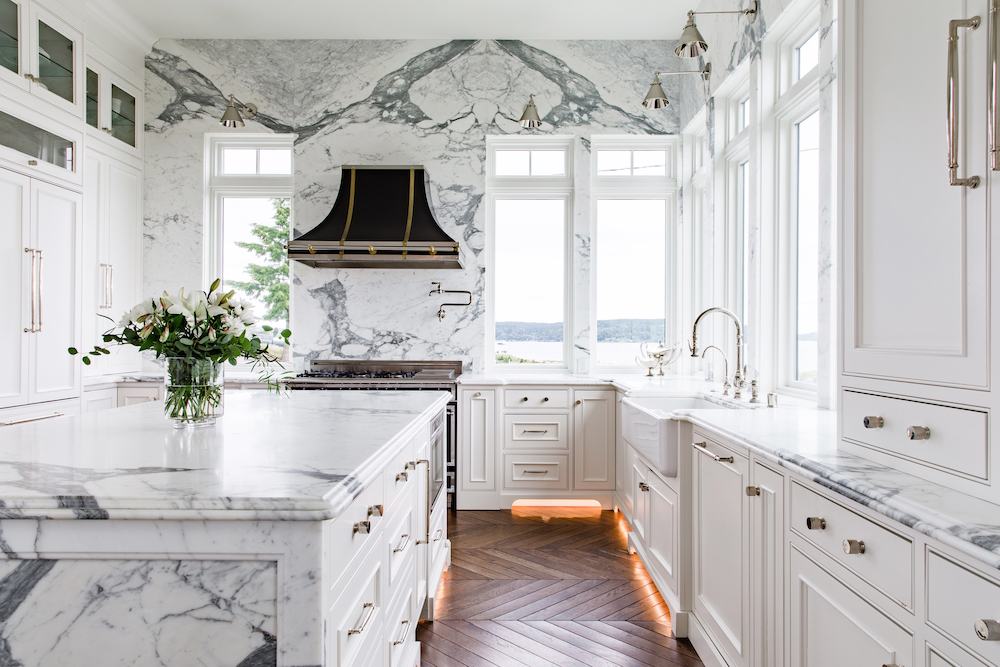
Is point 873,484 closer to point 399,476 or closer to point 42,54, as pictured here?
point 399,476

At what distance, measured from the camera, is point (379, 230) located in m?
3.71

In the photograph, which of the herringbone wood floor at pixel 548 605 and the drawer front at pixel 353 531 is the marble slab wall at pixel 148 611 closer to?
the drawer front at pixel 353 531

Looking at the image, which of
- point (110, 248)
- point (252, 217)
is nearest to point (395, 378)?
point (252, 217)

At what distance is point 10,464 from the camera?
1.03 metres

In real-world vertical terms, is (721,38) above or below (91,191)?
above

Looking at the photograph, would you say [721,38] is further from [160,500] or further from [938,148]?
[160,500]

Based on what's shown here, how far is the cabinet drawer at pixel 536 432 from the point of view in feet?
11.9

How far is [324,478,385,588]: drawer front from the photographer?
93 centimetres

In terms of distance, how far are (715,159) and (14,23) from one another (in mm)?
3969

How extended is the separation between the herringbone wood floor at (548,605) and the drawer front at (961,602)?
1258 millimetres

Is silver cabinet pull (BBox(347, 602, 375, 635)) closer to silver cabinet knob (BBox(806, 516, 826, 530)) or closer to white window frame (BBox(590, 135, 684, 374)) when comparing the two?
silver cabinet knob (BBox(806, 516, 826, 530))

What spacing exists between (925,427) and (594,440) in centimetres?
263

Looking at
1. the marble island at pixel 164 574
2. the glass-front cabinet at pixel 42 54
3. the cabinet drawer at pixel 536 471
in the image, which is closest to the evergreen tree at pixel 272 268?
the glass-front cabinet at pixel 42 54

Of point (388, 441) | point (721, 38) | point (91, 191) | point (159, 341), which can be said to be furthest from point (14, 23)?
point (721, 38)
